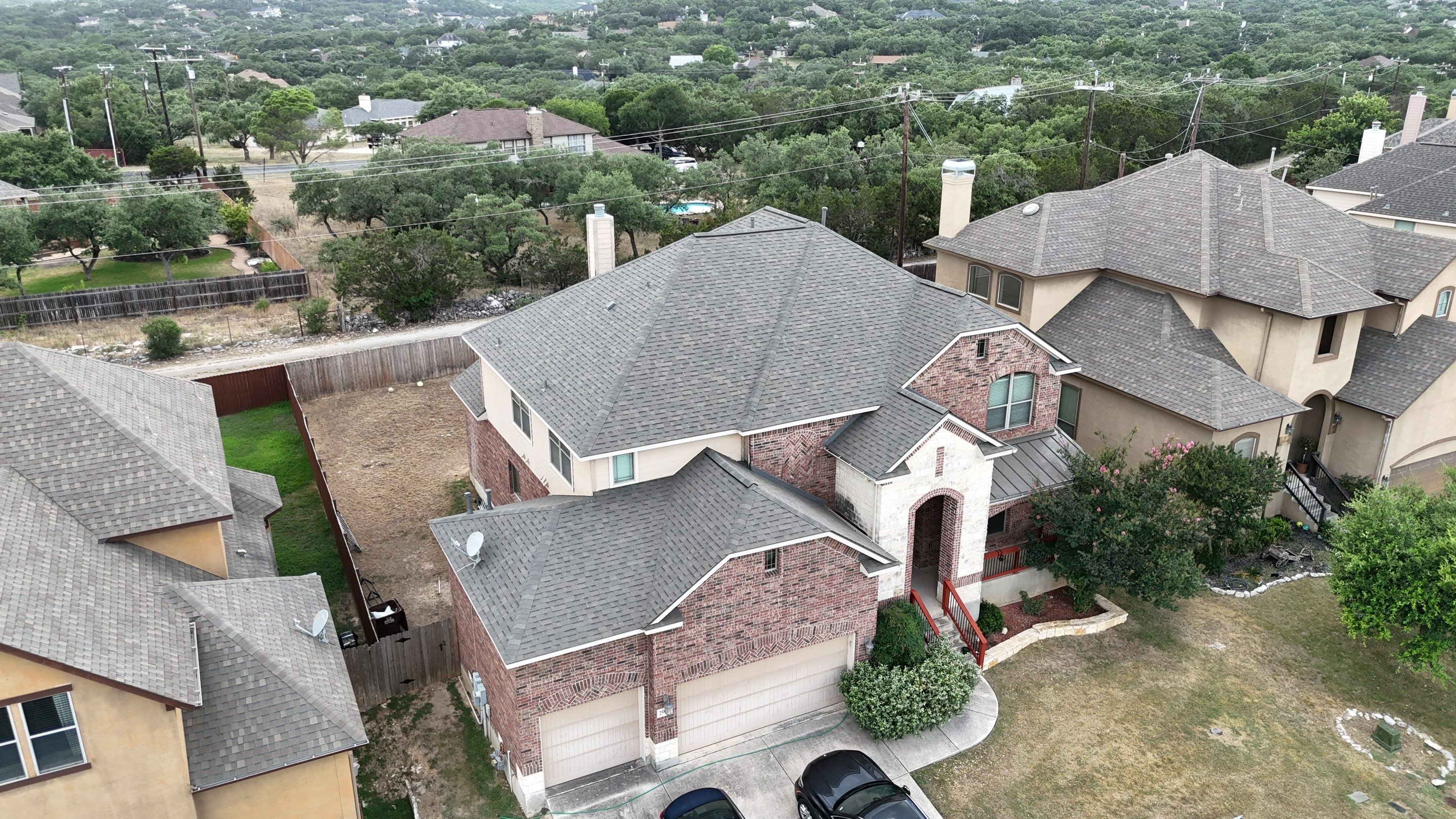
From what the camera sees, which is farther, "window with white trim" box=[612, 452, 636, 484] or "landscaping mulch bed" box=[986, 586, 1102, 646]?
"landscaping mulch bed" box=[986, 586, 1102, 646]

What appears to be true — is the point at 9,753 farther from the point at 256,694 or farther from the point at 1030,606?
the point at 1030,606

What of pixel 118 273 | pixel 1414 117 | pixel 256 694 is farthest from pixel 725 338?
pixel 1414 117

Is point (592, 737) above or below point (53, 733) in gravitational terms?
below

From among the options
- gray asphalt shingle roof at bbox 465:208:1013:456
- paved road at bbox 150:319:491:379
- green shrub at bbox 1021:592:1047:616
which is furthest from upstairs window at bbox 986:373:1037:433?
paved road at bbox 150:319:491:379

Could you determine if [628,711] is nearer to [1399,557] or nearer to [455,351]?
[1399,557]

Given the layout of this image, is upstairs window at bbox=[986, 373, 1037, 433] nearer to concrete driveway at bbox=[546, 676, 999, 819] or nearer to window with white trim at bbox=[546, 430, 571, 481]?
concrete driveway at bbox=[546, 676, 999, 819]

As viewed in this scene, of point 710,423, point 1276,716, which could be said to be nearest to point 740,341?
point 710,423
